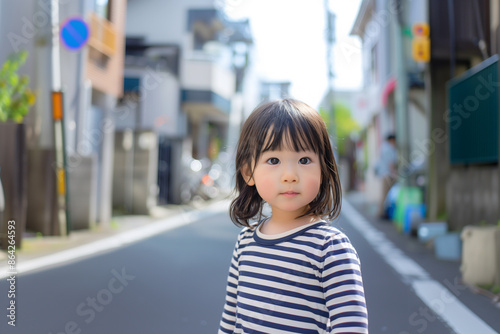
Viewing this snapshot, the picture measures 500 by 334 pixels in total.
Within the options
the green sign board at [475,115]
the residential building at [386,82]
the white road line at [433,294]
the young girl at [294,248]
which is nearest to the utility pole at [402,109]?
the residential building at [386,82]

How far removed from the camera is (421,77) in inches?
532

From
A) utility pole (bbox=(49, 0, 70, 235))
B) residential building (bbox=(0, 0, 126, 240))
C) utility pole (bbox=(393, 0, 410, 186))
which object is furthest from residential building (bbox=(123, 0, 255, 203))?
utility pole (bbox=(49, 0, 70, 235))

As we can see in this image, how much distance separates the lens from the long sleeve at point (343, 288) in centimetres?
150

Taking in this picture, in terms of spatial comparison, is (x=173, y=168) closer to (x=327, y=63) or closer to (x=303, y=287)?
(x=327, y=63)

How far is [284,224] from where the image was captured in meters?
1.73

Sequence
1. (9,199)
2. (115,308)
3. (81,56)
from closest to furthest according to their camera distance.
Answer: (115,308), (9,199), (81,56)

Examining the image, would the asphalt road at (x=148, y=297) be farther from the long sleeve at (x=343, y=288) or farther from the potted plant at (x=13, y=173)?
the long sleeve at (x=343, y=288)

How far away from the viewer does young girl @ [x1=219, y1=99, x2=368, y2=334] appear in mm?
1556

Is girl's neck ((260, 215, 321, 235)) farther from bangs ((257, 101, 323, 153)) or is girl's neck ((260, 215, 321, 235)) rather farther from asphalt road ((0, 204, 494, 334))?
asphalt road ((0, 204, 494, 334))

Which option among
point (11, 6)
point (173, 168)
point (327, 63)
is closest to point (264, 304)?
point (11, 6)

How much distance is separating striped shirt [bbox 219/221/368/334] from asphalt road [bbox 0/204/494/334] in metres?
1.68

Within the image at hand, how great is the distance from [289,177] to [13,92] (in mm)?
6761

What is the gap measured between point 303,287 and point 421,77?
12890 mm

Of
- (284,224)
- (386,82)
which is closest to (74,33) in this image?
(284,224)
